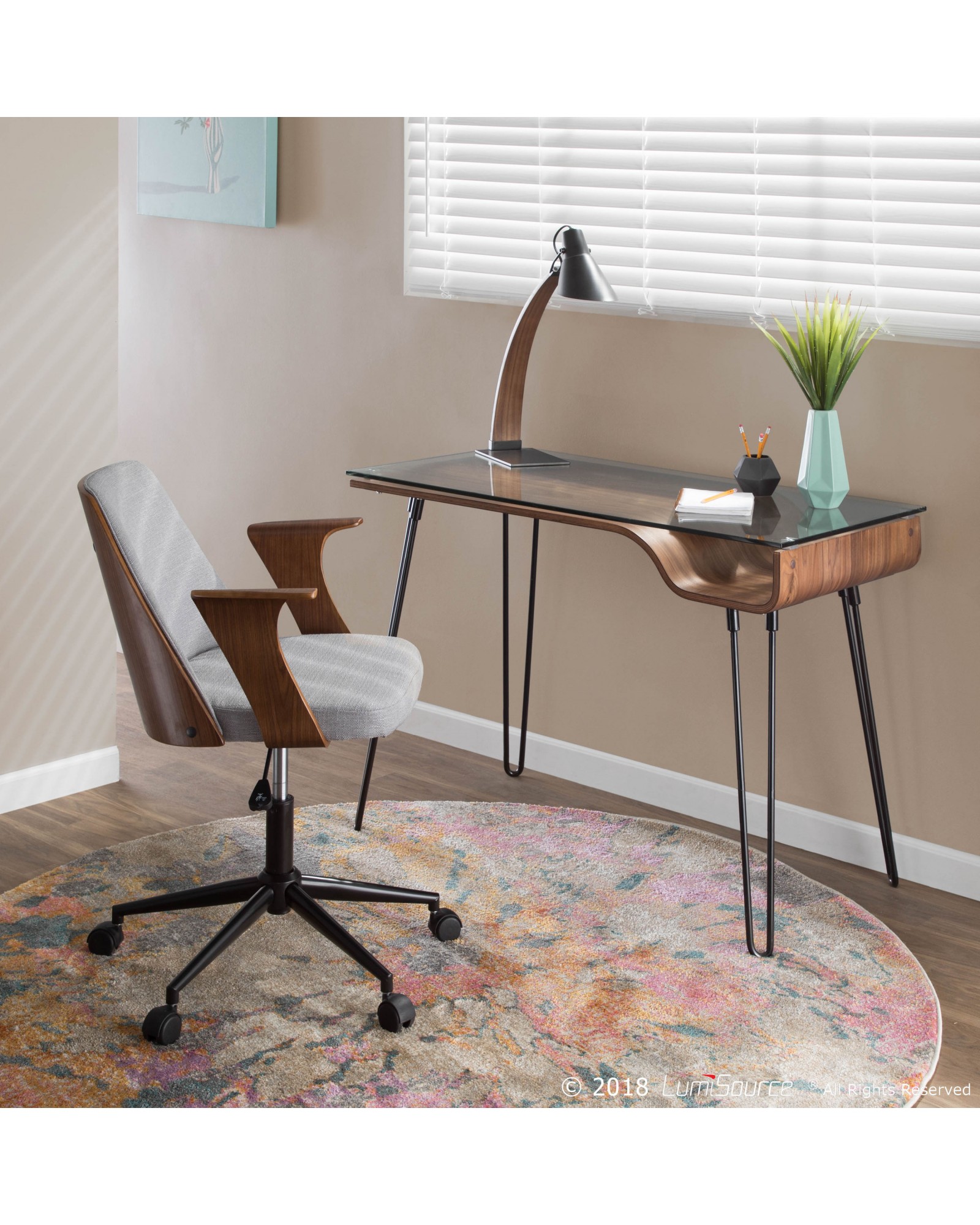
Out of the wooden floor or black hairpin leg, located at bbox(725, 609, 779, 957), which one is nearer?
black hairpin leg, located at bbox(725, 609, 779, 957)

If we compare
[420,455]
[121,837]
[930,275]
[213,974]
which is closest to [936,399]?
[930,275]

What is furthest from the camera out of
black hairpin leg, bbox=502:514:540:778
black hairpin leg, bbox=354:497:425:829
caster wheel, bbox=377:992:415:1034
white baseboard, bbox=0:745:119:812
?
black hairpin leg, bbox=502:514:540:778

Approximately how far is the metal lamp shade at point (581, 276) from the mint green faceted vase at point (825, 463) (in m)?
0.53

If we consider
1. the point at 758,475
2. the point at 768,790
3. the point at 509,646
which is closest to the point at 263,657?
the point at 768,790

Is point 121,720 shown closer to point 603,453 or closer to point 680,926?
point 603,453

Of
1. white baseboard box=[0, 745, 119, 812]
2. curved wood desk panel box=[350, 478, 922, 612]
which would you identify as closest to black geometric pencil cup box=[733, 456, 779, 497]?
curved wood desk panel box=[350, 478, 922, 612]

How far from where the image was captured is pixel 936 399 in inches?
109

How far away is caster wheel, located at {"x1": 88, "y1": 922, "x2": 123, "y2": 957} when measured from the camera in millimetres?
2455

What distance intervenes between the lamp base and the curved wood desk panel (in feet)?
1.02

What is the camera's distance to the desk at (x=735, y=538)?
8.11ft

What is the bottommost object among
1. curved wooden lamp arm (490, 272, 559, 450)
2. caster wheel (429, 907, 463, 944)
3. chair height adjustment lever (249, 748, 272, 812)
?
caster wheel (429, 907, 463, 944)

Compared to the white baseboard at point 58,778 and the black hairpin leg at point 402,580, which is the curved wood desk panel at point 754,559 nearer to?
the black hairpin leg at point 402,580

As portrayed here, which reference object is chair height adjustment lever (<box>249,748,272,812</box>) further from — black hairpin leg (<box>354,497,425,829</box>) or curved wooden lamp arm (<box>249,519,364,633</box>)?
black hairpin leg (<box>354,497,425,829</box>)
